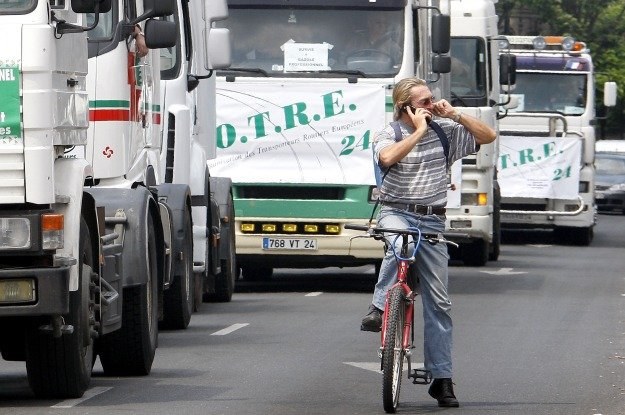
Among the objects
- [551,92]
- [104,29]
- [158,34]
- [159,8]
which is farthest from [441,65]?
[551,92]

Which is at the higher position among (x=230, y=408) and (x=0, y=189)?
(x=0, y=189)

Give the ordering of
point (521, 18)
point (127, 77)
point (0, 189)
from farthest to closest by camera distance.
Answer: point (521, 18)
point (127, 77)
point (0, 189)

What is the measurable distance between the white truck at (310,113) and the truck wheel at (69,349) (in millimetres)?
9076

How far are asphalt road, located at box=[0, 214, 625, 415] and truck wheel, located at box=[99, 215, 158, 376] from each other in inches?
4.7

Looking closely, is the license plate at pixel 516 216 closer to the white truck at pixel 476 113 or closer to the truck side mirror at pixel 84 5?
the white truck at pixel 476 113

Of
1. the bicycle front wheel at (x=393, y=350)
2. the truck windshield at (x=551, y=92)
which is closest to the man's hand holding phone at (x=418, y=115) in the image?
the bicycle front wheel at (x=393, y=350)

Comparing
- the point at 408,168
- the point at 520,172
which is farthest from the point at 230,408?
the point at 520,172

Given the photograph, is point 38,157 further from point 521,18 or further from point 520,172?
point 521,18

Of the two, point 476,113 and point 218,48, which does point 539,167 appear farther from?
point 218,48

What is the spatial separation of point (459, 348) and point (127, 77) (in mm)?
3422

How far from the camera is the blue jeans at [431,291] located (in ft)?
32.9

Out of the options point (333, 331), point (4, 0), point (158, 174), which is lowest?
point (333, 331)

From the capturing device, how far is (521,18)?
6297 centimetres

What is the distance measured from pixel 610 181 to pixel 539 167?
53.4 ft
